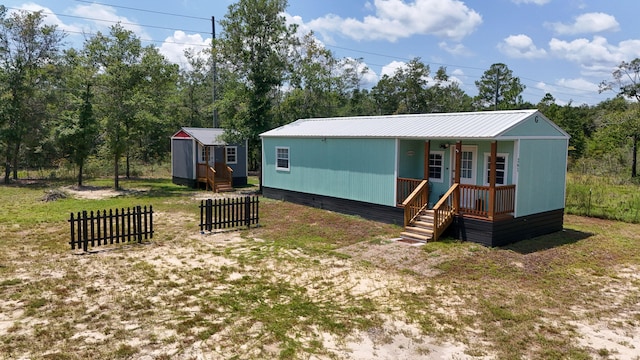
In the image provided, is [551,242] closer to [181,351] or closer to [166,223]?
[181,351]

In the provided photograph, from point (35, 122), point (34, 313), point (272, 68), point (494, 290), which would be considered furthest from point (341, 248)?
point (35, 122)

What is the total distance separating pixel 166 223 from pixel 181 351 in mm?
9345

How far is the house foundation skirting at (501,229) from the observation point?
1162 cm

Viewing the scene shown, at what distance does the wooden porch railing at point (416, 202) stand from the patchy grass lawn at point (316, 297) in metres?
0.75

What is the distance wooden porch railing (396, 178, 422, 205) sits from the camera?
14.0m

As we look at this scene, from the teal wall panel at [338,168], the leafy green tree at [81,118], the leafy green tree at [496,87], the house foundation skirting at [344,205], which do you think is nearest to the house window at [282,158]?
the teal wall panel at [338,168]

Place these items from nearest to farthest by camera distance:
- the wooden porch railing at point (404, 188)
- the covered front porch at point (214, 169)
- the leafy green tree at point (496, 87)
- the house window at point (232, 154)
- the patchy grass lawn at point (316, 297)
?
1. the patchy grass lawn at point (316, 297)
2. the wooden porch railing at point (404, 188)
3. the covered front porch at point (214, 169)
4. the house window at point (232, 154)
5. the leafy green tree at point (496, 87)

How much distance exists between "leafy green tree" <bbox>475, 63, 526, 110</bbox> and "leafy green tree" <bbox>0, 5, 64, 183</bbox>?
45.4m

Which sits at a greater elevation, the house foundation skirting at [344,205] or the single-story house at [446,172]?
the single-story house at [446,172]

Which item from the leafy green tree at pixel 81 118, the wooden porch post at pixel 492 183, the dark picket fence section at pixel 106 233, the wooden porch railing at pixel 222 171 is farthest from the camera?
the wooden porch railing at pixel 222 171

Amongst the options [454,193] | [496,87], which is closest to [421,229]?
[454,193]

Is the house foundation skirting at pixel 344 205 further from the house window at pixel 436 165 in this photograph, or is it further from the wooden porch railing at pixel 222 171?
the wooden porch railing at pixel 222 171

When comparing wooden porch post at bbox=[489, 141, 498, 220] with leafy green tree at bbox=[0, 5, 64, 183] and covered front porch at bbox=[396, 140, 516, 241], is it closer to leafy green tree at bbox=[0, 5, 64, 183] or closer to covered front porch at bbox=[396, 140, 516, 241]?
covered front porch at bbox=[396, 140, 516, 241]

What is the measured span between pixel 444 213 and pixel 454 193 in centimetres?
64
